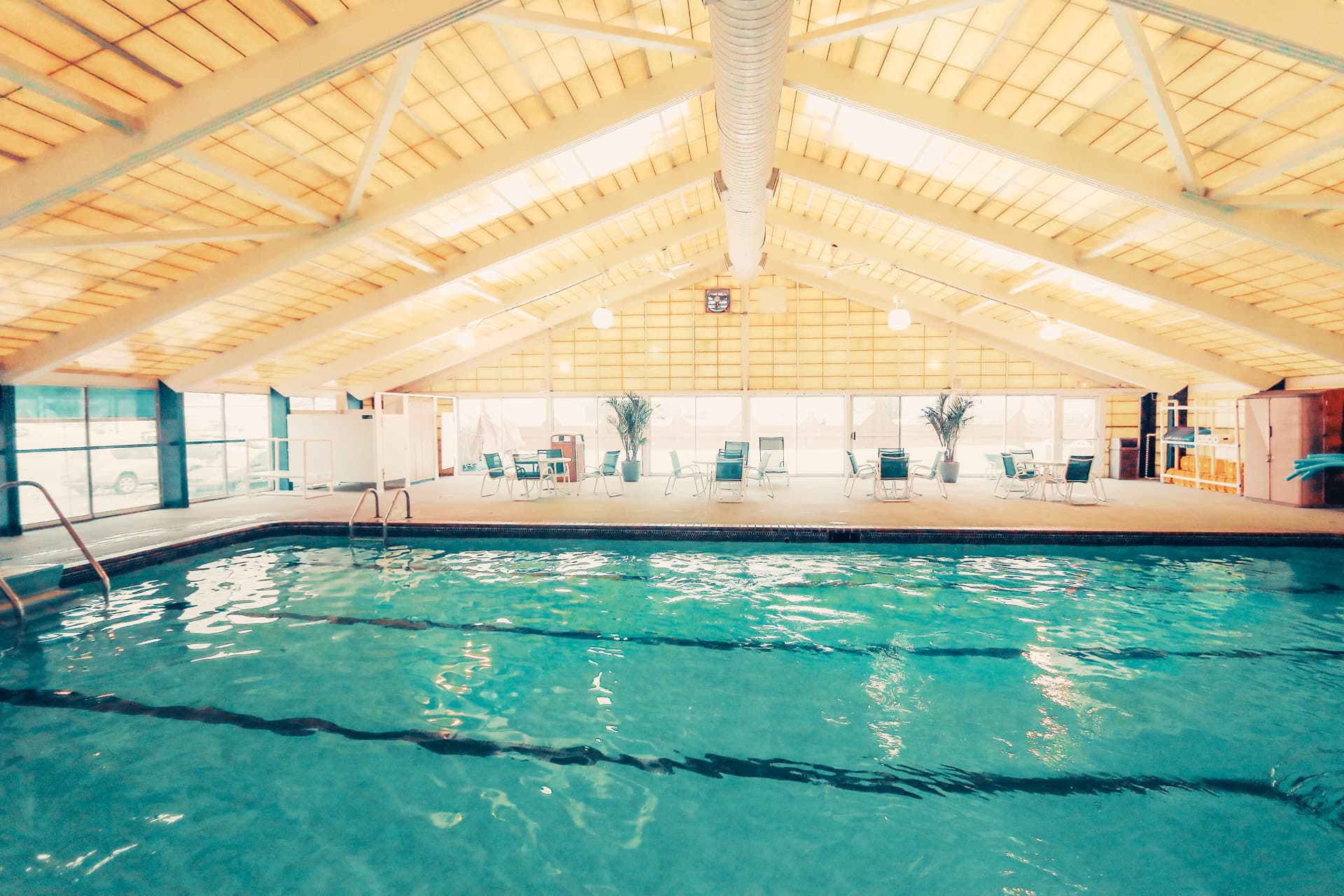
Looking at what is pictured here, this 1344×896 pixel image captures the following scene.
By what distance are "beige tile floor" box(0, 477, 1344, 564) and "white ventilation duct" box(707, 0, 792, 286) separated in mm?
4322

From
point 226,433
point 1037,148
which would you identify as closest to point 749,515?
point 1037,148

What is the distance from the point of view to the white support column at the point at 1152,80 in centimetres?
404

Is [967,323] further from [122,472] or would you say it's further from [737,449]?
[122,472]

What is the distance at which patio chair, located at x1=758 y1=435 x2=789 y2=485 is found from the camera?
1191 centimetres

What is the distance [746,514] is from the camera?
9117mm

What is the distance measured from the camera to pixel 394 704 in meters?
3.82

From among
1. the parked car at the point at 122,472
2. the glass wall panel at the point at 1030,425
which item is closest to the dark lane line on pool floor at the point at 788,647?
the parked car at the point at 122,472

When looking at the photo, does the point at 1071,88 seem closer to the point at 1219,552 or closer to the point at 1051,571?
the point at 1051,571

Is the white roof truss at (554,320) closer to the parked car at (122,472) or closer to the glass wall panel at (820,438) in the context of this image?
the parked car at (122,472)

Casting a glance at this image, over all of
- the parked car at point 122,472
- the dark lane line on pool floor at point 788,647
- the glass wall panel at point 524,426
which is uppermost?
the glass wall panel at point 524,426

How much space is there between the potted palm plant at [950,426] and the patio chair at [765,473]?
3429mm

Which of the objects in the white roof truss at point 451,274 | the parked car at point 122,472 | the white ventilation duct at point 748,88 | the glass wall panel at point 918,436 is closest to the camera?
the white ventilation duct at point 748,88

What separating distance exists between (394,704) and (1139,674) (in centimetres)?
501

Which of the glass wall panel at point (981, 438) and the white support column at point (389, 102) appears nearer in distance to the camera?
the white support column at point (389, 102)
